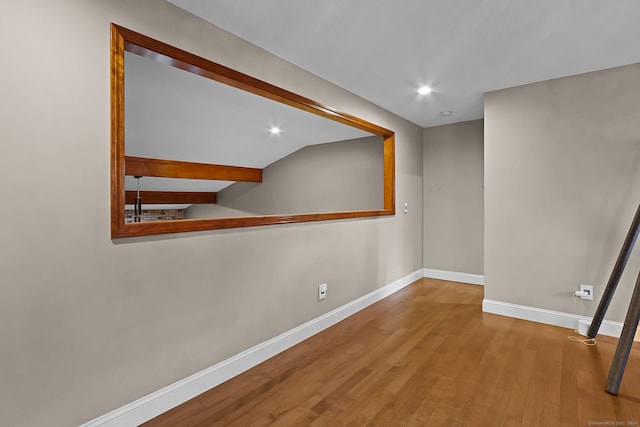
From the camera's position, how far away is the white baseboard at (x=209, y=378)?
1659 mm

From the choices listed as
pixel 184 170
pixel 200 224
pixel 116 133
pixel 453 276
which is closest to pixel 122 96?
pixel 116 133

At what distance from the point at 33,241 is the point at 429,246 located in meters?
4.50

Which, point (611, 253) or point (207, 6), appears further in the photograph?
point (611, 253)

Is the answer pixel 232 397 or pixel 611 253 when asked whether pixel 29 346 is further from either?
pixel 611 253

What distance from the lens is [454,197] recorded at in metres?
4.62

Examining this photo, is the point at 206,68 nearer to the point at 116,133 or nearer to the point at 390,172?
the point at 116,133

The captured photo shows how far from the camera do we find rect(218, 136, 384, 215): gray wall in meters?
4.88

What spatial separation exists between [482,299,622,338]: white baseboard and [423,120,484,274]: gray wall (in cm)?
122

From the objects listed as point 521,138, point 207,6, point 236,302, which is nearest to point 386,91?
point 521,138

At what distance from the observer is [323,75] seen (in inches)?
112

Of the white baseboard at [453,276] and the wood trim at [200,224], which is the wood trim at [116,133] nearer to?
the wood trim at [200,224]

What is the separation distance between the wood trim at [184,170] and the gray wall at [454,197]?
2936 millimetres

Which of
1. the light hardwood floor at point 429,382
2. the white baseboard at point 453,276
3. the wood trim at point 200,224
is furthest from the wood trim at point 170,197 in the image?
the white baseboard at point 453,276

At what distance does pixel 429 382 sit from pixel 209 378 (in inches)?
55.1
